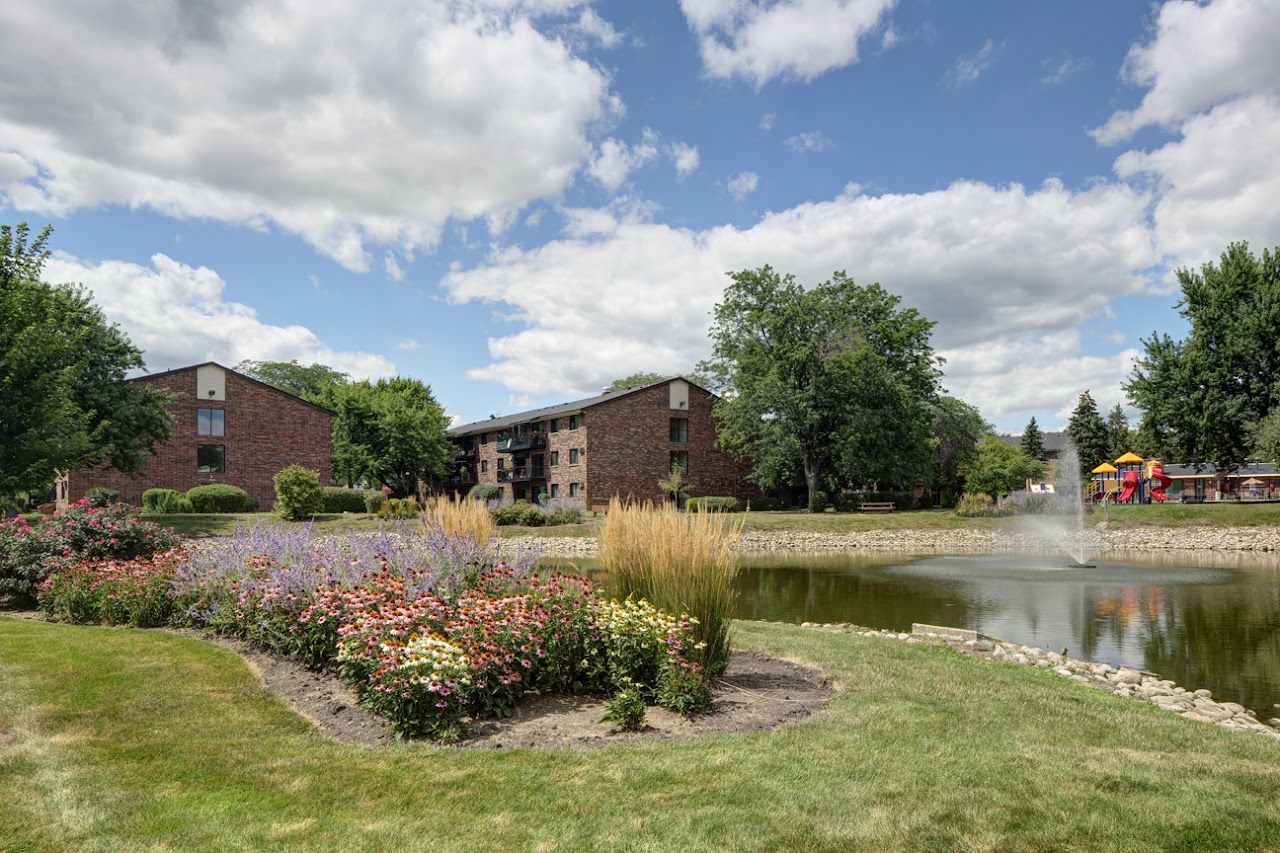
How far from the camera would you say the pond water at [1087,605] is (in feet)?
34.8

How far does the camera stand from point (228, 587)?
28.0ft

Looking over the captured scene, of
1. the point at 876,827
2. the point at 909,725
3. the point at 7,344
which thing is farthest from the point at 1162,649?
the point at 7,344

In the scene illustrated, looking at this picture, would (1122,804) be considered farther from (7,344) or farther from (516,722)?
(7,344)

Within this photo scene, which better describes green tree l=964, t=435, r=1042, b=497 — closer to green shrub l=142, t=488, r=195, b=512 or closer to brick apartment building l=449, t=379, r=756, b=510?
brick apartment building l=449, t=379, r=756, b=510

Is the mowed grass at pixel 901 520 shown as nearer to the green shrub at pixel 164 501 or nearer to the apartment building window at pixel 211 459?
the green shrub at pixel 164 501

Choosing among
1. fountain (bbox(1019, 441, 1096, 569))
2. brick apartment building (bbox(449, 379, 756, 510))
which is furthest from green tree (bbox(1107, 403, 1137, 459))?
brick apartment building (bbox(449, 379, 756, 510))

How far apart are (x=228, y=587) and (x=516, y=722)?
4735 mm

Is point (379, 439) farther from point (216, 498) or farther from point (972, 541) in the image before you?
point (972, 541)

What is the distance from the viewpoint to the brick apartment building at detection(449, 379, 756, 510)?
45000 millimetres

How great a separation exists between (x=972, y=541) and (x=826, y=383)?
12.0 meters

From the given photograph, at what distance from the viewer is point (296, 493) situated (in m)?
31.0

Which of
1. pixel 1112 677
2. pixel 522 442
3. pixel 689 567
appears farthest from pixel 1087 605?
pixel 522 442

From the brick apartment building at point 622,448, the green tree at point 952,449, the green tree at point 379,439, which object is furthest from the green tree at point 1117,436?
the green tree at point 379,439

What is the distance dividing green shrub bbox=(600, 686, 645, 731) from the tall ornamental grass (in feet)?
3.27
